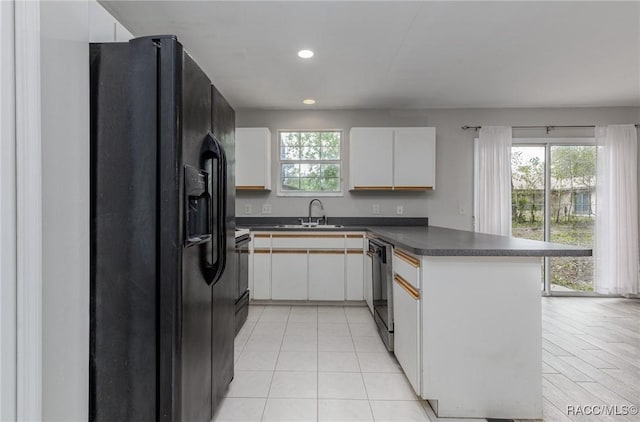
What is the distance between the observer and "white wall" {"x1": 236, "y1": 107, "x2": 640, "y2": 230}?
13.6 feet

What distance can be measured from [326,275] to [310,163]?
155 cm

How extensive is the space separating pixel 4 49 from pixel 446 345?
1.95 m

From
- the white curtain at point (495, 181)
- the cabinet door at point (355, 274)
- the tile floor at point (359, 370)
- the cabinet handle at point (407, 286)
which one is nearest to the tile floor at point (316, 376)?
the tile floor at point (359, 370)

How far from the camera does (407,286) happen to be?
192 cm

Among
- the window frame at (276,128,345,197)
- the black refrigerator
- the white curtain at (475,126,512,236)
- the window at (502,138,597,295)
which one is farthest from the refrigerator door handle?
the window at (502,138,597,295)

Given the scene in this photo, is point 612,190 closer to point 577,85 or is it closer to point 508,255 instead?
point 577,85

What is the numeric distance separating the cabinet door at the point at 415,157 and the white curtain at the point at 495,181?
28.3 inches

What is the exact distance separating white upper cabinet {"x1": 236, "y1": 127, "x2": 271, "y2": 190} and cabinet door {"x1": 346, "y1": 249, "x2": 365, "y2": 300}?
142 cm

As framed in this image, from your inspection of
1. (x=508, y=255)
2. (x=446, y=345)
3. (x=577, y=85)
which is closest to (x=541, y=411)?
(x=446, y=345)

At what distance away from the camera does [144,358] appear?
108 cm

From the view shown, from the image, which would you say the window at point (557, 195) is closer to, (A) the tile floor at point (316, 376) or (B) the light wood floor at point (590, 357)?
(B) the light wood floor at point (590, 357)

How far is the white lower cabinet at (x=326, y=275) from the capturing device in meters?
3.67

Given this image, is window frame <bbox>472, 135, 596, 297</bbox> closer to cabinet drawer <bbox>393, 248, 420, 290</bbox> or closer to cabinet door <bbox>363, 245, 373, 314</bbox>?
cabinet door <bbox>363, 245, 373, 314</bbox>

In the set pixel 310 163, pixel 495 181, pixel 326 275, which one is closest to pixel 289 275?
pixel 326 275
